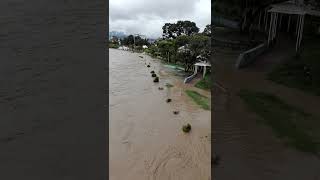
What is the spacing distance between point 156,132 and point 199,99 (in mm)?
3925

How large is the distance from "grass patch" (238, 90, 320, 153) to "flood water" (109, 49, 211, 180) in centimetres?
518

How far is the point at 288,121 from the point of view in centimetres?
228

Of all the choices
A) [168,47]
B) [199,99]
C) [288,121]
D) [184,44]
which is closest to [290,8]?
[288,121]

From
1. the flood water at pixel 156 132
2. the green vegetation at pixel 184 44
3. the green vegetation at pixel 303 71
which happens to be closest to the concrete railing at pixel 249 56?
the green vegetation at pixel 303 71

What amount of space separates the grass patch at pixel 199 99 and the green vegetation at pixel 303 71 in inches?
425

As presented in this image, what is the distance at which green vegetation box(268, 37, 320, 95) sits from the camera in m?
2.29

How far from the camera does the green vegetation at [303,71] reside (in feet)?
7.51
